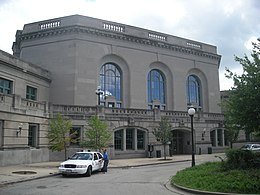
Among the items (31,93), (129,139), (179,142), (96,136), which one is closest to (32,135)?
(96,136)

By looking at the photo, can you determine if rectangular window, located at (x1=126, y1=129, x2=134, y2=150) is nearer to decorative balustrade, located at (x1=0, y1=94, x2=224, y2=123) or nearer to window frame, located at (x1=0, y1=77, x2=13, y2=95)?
decorative balustrade, located at (x1=0, y1=94, x2=224, y2=123)

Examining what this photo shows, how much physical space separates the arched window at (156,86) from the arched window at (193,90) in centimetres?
523

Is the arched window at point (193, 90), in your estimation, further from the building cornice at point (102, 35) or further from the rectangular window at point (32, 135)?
the rectangular window at point (32, 135)

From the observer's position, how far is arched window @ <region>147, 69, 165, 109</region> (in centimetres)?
4631

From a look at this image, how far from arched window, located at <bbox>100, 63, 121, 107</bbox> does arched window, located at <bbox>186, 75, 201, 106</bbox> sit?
43.2 feet

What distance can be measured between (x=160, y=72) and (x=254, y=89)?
111 feet

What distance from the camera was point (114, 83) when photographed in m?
43.8

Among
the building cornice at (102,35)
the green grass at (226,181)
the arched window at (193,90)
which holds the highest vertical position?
the building cornice at (102,35)

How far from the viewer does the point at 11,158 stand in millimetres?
23516

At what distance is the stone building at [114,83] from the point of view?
99.8 feet

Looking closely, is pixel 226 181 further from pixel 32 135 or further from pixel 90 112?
pixel 90 112

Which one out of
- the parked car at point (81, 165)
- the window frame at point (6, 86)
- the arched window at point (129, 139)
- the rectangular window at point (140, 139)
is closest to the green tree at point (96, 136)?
the parked car at point (81, 165)

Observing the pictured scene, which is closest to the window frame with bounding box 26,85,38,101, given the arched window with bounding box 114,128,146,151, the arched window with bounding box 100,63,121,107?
the arched window with bounding box 100,63,121,107

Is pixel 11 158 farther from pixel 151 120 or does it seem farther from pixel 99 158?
pixel 151 120
